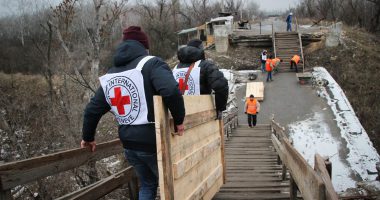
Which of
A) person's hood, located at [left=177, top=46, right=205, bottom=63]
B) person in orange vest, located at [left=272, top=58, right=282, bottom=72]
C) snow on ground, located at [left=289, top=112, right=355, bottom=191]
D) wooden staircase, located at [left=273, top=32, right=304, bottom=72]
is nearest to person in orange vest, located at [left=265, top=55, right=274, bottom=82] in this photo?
person in orange vest, located at [left=272, top=58, right=282, bottom=72]

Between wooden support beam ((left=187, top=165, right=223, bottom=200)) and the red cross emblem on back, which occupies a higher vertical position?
the red cross emblem on back

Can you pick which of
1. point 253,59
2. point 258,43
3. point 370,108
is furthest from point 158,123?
point 258,43

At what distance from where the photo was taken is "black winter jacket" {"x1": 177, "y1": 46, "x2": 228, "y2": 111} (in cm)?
497

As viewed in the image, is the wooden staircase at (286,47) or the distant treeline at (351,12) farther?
the distant treeline at (351,12)

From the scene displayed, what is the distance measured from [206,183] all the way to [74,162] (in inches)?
59.2

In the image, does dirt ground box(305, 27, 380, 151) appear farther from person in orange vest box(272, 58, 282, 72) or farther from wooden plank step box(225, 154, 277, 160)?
wooden plank step box(225, 154, 277, 160)

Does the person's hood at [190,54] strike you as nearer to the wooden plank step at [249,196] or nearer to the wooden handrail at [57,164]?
the wooden handrail at [57,164]

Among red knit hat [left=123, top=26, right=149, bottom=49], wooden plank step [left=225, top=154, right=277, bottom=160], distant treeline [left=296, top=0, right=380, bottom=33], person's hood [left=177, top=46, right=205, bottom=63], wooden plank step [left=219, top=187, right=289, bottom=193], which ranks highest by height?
distant treeline [left=296, top=0, right=380, bottom=33]

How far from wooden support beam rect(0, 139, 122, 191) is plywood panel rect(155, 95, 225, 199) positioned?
1270 mm

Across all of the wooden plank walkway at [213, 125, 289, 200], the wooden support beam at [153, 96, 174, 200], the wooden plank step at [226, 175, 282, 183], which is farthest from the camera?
the wooden plank step at [226, 175, 282, 183]

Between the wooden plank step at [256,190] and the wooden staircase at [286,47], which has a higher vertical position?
the wooden staircase at [286,47]

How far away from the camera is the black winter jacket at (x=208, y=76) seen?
497 cm

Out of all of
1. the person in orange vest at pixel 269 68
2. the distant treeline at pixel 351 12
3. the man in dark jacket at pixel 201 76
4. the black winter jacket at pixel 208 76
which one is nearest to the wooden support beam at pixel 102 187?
the man in dark jacket at pixel 201 76

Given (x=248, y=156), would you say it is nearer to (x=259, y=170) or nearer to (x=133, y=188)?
(x=259, y=170)
